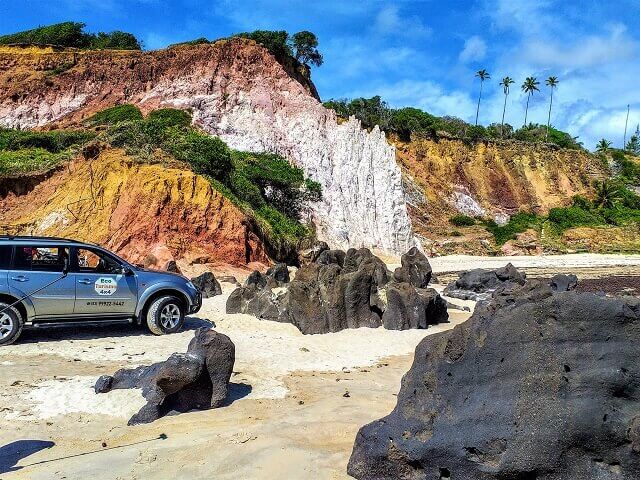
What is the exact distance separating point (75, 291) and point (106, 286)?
0.53 m

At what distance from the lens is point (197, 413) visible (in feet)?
22.5

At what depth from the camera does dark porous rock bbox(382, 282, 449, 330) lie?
13.2 metres

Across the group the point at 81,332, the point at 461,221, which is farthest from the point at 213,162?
the point at 461,221

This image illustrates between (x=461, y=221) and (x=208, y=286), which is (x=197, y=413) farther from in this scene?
(x=461, y=221)

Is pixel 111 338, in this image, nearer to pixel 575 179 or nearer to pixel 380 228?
pixel 380 228

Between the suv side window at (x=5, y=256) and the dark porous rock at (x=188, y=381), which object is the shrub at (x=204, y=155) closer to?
the suv side window at (x=5, y=256)

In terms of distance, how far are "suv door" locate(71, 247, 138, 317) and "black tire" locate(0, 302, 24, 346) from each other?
0.97 metres

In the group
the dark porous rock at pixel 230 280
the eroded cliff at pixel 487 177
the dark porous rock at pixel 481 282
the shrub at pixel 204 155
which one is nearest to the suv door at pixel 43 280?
the dark porous rock at pixel 230 280

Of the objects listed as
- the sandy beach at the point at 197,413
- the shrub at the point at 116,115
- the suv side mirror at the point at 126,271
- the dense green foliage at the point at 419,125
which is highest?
the dense green foliage at the point at 419,125

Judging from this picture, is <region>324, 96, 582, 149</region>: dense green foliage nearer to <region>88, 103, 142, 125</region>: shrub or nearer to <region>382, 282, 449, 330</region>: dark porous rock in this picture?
<region>88, 103, 142, 125</region>: shrub

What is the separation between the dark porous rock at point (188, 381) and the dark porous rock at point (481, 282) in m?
15.3

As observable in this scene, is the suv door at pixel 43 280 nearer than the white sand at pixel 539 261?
Yes

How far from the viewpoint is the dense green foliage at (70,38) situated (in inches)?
2153

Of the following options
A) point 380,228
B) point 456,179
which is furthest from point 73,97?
point 456,179
